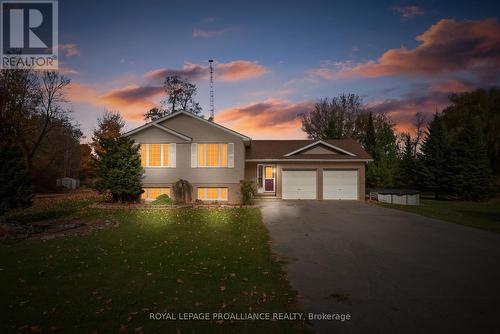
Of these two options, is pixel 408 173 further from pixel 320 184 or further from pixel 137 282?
pixel 137 282

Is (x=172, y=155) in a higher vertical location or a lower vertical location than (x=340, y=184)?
higher

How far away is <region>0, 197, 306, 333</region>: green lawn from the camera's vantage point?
418 cm

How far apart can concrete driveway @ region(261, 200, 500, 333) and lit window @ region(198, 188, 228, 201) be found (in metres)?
9.09

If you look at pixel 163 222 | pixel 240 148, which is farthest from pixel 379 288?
pixel 240 148

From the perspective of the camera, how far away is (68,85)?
29.7m

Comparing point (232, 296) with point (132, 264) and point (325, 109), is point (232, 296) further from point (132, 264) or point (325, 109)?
point (325, 109)

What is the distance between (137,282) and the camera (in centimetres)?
570

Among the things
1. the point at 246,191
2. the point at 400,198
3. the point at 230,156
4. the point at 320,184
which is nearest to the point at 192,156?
the point at 230,156

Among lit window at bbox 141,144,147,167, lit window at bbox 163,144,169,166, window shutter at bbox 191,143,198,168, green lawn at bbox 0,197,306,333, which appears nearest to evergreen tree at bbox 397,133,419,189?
window shutter at bbox 191,143,198,168

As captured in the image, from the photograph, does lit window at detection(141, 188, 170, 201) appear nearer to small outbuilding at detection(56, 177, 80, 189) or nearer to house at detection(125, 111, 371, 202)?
house at detection(125, 111, 371, 202)

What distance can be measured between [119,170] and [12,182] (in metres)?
6.98

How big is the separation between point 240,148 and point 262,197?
526 centimetres

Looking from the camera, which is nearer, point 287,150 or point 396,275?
point 396,275

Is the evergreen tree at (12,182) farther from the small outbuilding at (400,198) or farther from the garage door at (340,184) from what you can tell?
the small outbuilding at (400,198)
